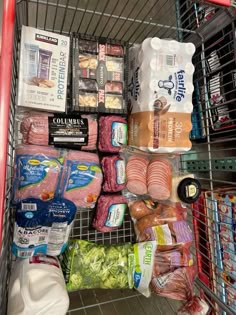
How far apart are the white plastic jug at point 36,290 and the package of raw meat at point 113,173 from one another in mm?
328

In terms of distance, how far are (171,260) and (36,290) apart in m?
0.52

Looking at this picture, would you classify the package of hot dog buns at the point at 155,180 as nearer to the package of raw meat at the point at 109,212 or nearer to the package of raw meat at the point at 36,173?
the package of raw meat at the point at 109,212

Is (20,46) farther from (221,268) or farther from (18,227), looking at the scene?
(221,268)

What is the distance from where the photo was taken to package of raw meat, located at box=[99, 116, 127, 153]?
969 mm

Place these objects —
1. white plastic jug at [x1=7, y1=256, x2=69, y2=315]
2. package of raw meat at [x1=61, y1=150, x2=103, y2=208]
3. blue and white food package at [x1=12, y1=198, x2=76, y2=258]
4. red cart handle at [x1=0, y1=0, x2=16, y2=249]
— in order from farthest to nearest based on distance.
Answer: package of raw meat at [x1=61, y1=150, x2=103, y2=208] → blue and white food package at [x1=12, y1=198, x2=76, y2=258] → white plastic jug at [x1=7, y1=256, x2=69, y2=315] → red cart handle at [x1=0, y1=0, x2=16, y2=249]

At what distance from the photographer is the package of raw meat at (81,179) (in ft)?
3.02

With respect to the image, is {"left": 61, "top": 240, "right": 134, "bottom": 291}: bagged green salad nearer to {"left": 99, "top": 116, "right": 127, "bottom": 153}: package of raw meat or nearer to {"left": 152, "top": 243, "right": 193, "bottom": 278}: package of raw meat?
{"left": 152, "top": 243, "right": 193, "bottom": 278}: package of raw meat

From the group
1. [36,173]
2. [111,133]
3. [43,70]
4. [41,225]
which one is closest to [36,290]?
[41,225]

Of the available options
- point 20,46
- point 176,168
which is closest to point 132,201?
point 176,168

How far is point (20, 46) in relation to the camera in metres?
0.83

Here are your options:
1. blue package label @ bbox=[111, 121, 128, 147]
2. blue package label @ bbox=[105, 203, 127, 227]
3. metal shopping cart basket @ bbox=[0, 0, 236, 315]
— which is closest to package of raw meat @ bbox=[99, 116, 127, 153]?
blue package label @ bbox=[111, 121, 128, 147]

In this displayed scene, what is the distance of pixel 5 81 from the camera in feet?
2.00

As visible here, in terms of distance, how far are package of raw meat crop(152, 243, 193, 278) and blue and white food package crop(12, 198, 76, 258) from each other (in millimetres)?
382

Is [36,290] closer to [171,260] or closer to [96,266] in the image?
[96,266]
